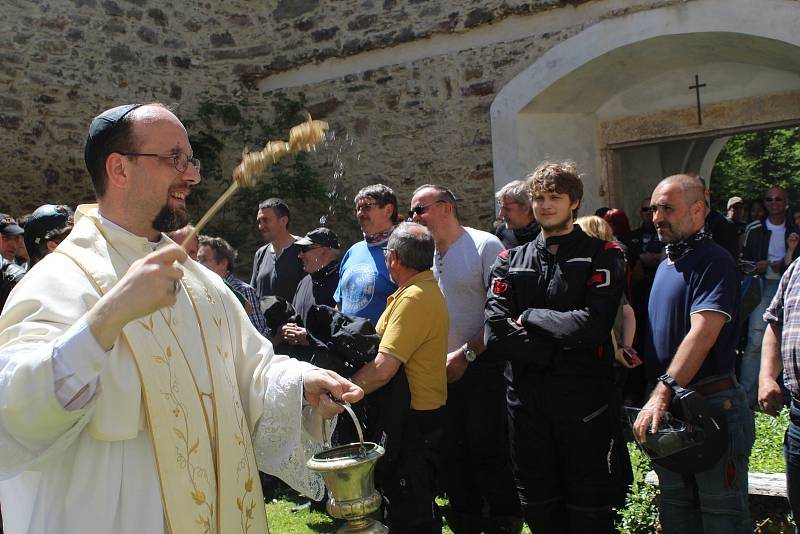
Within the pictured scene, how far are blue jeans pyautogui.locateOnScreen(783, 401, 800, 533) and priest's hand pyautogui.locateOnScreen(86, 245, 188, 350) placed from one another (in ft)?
8.70

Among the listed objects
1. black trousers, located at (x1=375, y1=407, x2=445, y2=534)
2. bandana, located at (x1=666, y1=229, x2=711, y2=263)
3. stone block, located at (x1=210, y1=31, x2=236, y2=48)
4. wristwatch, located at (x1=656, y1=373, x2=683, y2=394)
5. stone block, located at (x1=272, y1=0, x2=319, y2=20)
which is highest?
stone block, located at (x1=272, y1=0, x2=319, y2=20)

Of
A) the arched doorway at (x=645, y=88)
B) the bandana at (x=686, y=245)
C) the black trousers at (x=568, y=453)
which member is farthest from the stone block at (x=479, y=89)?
the black trousers at (x=568, y=453)

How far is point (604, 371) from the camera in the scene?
12.5 feet

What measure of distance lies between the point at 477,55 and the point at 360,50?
145cm

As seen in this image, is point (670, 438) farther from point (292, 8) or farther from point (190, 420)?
point (292, 8)

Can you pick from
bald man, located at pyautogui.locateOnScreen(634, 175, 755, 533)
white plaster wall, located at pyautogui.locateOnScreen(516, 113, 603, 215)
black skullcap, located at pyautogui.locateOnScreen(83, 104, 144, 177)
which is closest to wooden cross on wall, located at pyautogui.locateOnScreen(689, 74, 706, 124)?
white plaster wall, located at pyautogui.locateOnScreen(516, 113, 603, 215)

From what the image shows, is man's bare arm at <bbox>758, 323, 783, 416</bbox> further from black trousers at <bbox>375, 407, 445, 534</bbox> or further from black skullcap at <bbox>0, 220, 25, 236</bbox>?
black skullcap at <bbox>0, 220, 25, 236</bbox>

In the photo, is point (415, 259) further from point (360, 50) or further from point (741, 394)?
point (360, 50)

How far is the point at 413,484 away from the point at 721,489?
4.73 ft

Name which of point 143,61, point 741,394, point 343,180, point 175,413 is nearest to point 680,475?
point 741,394

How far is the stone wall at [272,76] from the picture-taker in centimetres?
809

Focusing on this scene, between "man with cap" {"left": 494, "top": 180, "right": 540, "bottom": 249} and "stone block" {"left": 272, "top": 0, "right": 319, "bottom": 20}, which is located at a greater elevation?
"stone block" {"left": 272, "top": 0, "right": 319, "bottom": 20}

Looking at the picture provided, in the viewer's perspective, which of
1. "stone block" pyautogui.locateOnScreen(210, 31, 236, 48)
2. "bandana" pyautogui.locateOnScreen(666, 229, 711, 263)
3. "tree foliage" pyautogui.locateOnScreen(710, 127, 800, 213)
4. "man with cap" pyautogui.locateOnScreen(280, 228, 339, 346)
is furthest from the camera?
"tree foliage" pyautogui.locateOnScreen(710, 127, 800, 213)

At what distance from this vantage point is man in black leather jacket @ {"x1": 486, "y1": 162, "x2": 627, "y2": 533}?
3703 mm
